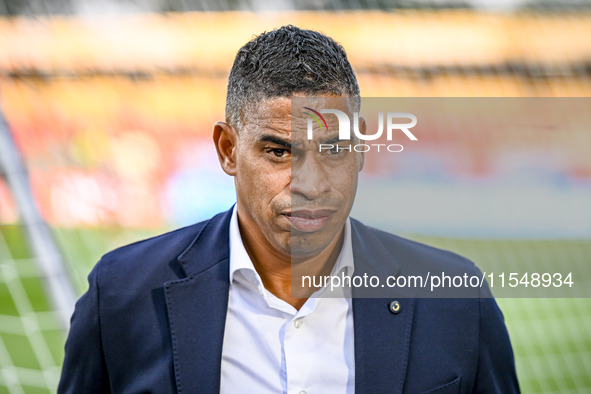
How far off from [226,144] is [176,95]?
730 cm

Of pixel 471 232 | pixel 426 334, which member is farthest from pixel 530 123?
pixel 426 334

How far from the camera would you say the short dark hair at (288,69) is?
1477mm

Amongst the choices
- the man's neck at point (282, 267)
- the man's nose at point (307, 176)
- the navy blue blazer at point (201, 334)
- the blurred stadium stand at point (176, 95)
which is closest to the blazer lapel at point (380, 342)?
the navy blue blazer at point (201, 334)

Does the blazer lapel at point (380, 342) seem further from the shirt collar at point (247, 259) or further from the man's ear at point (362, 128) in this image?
the man's ear at point (362, 128)

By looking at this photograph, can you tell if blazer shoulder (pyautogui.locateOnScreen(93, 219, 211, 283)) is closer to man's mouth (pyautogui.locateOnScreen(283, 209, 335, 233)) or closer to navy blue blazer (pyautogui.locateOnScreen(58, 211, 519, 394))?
navy blue blazer (pyautogui.locateOnScreen(58, 211, 519, 394))

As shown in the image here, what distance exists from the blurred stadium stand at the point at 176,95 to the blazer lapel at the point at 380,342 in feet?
7.56

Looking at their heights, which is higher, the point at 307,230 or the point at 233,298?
the point at 307,230

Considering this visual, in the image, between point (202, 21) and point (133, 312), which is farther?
point (202, 21)

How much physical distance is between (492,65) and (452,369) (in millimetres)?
6224

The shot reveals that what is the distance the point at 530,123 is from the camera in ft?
16.6

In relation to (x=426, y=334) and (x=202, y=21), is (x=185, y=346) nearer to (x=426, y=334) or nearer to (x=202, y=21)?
(x=426, y=334)

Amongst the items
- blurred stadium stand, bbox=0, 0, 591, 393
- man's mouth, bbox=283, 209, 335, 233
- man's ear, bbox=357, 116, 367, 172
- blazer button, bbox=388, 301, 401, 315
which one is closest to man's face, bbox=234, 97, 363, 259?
man's mouth, bbox=283, 209, 335, 233

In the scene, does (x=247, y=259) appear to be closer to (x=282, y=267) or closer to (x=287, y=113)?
(x=282, y=267)

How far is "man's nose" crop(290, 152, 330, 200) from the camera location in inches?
58.4
